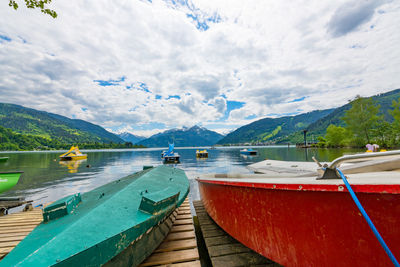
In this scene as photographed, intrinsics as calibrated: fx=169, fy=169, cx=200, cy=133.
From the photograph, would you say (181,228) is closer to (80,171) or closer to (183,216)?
(183,216)

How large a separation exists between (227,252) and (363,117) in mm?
77628

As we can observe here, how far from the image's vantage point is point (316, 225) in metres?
2.49

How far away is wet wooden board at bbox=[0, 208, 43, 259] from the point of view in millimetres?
4208

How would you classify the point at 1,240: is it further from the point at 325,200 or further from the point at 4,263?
the point at 325,200

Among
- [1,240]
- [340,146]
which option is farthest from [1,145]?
[340,146]

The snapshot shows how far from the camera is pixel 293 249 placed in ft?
9.05

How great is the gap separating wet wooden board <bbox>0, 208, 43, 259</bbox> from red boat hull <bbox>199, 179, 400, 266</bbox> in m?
5.59

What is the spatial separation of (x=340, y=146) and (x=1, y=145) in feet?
821

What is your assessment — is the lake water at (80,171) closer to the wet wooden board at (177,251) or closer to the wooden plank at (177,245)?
the wet wooden board at (177,251)

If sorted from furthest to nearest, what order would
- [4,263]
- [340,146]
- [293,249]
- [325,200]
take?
[340,146] → [293,249] → [325,200] → [4,263]

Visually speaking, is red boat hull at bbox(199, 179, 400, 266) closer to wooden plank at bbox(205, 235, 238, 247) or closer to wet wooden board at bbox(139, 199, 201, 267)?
wooden plank at bbox(205, 235, 238, 247)

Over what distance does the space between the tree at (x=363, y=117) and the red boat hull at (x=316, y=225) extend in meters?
76.9

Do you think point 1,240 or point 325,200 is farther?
point 1,240

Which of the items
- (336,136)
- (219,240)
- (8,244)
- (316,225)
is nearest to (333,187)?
(316,225)
